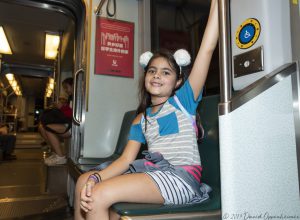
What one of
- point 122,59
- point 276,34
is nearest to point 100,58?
point 122,59

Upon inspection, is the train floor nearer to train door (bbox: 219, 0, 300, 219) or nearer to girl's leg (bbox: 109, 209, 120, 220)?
girl's leg (bbox: 109, 209, 120, 220)

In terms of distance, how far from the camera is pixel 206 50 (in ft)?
3.83

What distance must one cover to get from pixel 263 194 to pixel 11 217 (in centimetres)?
215

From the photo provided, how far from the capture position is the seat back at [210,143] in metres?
1.42

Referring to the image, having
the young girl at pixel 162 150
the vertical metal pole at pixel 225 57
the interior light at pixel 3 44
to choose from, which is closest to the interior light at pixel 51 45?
the interior light at pixel 3 44

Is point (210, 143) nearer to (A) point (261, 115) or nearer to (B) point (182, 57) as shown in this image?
(B) point (182, 57)

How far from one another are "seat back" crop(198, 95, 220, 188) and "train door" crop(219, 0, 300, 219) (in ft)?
1.91

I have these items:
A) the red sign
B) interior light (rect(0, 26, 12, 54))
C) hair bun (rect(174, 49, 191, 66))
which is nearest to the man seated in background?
interior light (rect(0, 26, 12, 54))

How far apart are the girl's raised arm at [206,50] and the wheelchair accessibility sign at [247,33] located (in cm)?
20

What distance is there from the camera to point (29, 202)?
103 inches

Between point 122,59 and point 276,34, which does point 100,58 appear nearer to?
point 122,59

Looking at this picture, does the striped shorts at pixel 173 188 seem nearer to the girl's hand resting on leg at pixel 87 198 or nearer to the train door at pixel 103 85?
the girl's hand resting on leg at pixel 87 198

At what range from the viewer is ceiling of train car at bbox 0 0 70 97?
14.2 ft

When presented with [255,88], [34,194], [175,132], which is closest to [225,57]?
[255,88]
